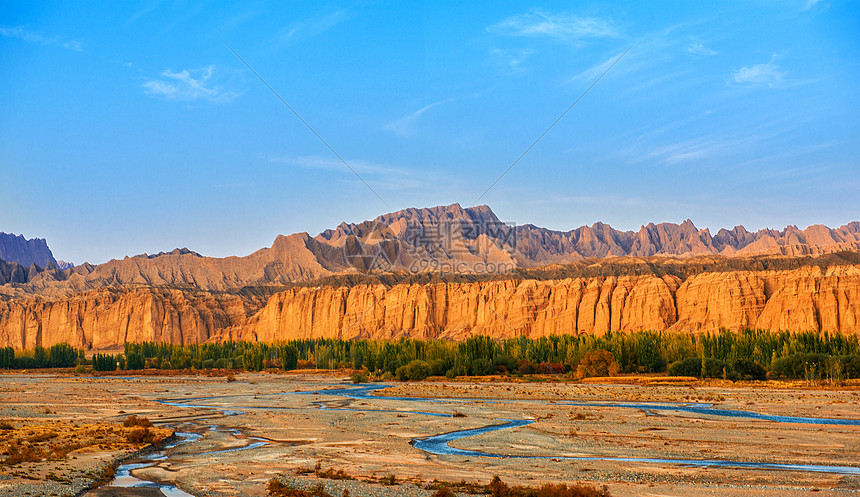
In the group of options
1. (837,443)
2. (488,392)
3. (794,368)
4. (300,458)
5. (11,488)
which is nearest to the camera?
(11,488)

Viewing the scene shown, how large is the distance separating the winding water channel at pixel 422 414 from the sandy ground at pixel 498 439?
36 cm

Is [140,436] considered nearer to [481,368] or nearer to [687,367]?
[481,368]

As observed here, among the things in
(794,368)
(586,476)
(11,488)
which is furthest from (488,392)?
(11,488)

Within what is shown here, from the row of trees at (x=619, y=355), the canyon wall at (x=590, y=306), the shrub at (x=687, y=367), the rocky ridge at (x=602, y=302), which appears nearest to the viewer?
the row of trees at (x=619, y=355)

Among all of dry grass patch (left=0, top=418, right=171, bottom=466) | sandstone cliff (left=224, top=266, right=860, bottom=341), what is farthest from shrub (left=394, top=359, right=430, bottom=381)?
sandstone cliff (left=224, top=266, right=860, bottom=341)

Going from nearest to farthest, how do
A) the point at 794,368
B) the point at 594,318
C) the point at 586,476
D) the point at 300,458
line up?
the point at 586,476
the point at 300,458
the point at 794,368
the point at 594,318

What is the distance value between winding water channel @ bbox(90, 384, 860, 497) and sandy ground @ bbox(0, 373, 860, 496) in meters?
0.36

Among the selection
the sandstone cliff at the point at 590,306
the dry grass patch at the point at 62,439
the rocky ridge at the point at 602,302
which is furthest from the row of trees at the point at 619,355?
the dry grass patch at the point at 62,439

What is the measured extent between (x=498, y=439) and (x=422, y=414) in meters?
13.7

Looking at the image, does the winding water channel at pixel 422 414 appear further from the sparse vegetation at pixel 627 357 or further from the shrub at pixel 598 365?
the shrub at pixel 598 365

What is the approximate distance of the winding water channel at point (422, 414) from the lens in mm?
25250

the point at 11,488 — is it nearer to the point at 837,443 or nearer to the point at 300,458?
the point at 300,458

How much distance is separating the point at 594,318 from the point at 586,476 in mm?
137566

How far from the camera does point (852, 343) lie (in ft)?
262
